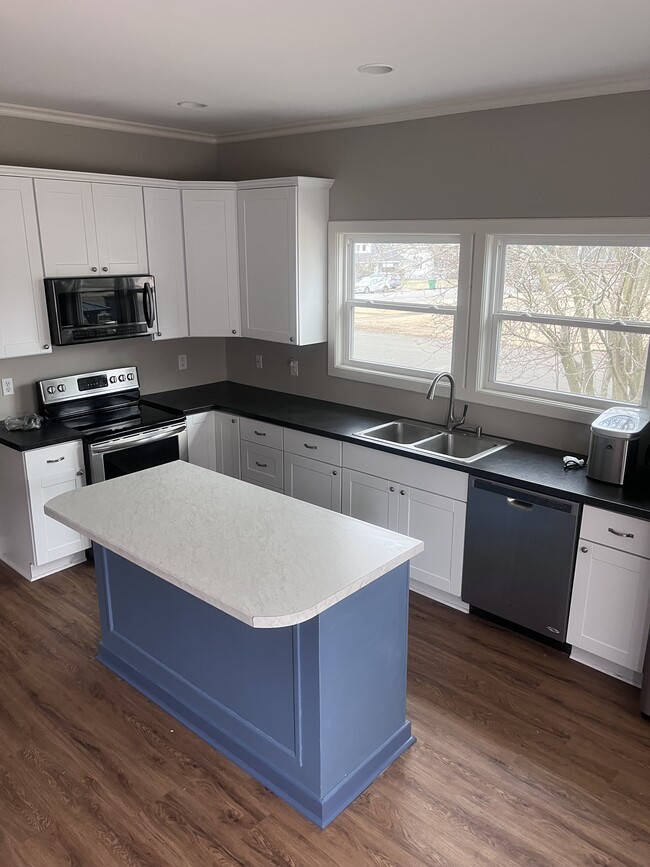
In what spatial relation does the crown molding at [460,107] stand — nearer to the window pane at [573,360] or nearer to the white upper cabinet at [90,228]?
the white upper cabinet at [90,228]

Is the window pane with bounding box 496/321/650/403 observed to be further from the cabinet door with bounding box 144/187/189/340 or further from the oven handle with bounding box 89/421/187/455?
the cabinet door with bounding box 144/187/189/340

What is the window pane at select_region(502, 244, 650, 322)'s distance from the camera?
10.7 feet

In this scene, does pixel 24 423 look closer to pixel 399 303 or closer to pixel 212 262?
pixel 212 262

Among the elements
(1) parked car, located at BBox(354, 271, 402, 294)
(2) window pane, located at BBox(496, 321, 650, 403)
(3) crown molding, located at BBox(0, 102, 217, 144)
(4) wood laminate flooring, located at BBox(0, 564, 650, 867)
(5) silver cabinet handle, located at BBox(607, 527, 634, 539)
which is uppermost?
(3) crown molding, located at BBox(0, 102, 217, 144)

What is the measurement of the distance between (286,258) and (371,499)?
5.42 feet

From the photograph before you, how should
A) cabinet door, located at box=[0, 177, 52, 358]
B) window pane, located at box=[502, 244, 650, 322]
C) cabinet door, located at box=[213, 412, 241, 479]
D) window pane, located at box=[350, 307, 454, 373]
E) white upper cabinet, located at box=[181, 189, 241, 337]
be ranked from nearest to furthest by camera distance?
window pane, located at box=[502, 244, 650, 322], cabinet door, located at box=[0, 177, 52, 358], window pane, located at box=[350, 307, 454, 373], white upper cabinet, located at box=[181, 189, 241, 337], cabinet door, located at box=[213, 412, 241, 479]

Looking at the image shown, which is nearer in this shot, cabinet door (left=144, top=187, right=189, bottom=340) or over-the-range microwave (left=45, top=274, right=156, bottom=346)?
over-the-range microwave (left=45, top=274, right=156, bottom=346)

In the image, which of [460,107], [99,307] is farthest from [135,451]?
[460,107]

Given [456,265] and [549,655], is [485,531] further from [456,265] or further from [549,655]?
[456,265]

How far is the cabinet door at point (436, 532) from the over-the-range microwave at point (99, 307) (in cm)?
203

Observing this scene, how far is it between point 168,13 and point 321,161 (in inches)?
87.1

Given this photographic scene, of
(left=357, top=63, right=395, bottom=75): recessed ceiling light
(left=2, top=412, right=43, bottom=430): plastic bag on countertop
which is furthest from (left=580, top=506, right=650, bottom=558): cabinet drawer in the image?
(left=2, top=412, right=43, bottom=430): plastic bag on countertop

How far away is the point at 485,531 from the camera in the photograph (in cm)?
335

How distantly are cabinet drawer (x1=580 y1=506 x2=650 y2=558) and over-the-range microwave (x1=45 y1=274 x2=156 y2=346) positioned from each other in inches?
115
